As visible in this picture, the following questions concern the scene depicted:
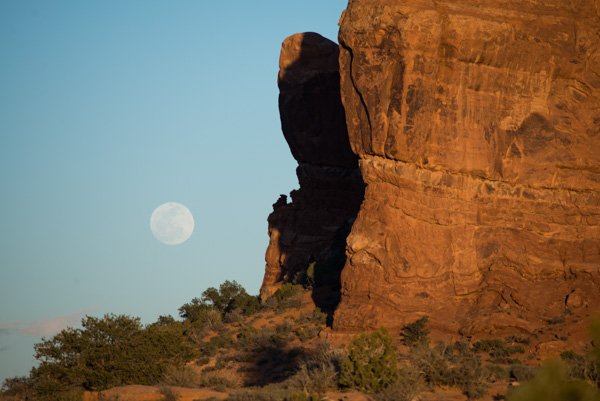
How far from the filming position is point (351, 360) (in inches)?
767

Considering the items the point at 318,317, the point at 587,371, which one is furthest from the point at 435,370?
the point at 318,317

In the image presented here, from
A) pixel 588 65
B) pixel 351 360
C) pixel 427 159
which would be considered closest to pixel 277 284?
pixel 427 159

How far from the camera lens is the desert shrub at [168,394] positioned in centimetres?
1909

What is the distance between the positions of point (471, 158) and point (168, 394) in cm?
1842

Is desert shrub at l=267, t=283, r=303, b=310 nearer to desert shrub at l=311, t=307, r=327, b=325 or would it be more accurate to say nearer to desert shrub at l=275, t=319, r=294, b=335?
desert shrub at l=311, t=307, r=327, b=325

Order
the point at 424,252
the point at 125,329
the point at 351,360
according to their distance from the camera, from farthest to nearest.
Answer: the point at 424,252 → the point at 125,329 → the point at 351,360

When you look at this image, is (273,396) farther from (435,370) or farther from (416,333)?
(416,333)

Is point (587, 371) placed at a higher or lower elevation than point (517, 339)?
higher

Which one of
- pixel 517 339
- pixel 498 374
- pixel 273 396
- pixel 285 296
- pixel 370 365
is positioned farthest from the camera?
pixel 285 296

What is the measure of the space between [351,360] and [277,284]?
87.5 ft

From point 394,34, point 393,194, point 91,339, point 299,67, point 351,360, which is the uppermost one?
point 299,67

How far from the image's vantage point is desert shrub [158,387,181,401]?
19.1 m

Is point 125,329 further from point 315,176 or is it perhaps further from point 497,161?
point 315,176

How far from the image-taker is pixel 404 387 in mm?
17703
